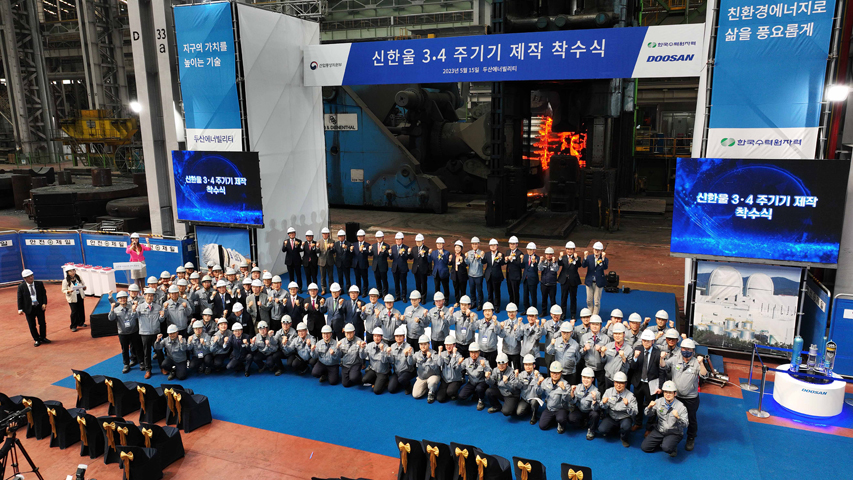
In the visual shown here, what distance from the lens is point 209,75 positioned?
14.9 meters

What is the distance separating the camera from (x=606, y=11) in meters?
20.1

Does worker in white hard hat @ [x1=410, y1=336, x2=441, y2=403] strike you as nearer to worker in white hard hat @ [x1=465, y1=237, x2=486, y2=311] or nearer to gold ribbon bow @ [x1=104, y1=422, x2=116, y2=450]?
worker in white hard hat @ [x1=465, y1=237, x2=486, y2=311]

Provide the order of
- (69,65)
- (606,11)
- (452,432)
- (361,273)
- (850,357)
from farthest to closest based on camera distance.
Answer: (69,65) → (606,11) → (361,273) → (850,357) → (452,432)

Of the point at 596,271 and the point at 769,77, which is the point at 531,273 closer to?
the point at 596,271

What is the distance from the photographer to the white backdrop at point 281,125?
584 inches

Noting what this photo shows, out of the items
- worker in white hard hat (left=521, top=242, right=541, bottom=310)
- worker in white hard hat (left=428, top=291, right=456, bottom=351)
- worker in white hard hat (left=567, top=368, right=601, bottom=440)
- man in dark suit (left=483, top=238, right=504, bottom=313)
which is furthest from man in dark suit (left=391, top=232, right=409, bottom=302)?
worker in white hard hat (left=567, top=368, right=601, bottom=440)

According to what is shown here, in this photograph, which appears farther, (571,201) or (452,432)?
(571,201)

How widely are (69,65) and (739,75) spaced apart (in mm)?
53422

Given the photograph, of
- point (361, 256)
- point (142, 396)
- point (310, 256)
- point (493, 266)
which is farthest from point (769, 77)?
point (142, 396)

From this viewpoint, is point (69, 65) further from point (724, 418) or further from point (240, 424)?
point (724, 418)

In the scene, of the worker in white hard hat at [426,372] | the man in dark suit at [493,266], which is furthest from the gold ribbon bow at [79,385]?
the man in dark suit at [493,266]

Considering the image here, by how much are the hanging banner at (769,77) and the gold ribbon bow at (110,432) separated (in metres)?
10.9

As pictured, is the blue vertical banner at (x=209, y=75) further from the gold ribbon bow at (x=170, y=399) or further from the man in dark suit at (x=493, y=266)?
the gold ribbon bow at (x=170, y=399)

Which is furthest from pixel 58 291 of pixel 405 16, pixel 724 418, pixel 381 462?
pixel 405 16
